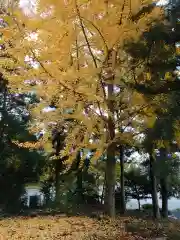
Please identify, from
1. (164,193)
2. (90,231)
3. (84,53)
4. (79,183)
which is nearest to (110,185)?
(90,231)

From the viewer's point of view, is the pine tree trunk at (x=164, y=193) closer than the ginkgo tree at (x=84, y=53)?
No

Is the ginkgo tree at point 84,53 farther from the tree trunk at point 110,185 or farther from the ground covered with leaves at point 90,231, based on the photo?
the ground covered with leaves at point 90,231

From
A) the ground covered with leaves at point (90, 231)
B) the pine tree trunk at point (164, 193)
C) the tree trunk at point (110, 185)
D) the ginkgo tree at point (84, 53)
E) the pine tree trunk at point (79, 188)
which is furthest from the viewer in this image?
the pine tree trunk at point (79, 188)

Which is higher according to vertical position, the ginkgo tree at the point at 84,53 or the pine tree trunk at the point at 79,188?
the ginkgo tree at the point at 84,53

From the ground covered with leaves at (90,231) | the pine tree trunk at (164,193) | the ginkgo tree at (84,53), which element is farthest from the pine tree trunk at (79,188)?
the ginkgo tree at (84,53)

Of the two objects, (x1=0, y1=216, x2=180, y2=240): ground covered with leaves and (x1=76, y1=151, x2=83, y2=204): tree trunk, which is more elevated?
(x1=76, y1=151, x2=83, y2=204): tree trunk

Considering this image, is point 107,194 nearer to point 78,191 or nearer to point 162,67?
point 162,67

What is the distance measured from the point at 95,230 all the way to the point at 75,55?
4.09m

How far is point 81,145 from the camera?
26.5ft

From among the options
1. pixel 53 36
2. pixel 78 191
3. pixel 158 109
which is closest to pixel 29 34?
pixel 53 36

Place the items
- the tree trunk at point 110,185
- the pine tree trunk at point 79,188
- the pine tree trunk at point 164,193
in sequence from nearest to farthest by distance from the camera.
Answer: the tree trunk at point 110,185 → the pine tree trunk at point 164,193 → the pine tree trunk at point 79,188

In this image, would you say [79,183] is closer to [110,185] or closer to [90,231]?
[110,185]

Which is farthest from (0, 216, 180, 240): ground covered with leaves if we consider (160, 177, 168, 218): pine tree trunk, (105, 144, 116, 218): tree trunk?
(160, 177, 168, 218): pine tree trunk

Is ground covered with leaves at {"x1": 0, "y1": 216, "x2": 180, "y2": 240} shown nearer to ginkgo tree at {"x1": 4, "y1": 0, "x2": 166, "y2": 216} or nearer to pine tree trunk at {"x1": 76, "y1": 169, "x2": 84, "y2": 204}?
ginkgo tree at {"x1": 4, "y1": 0, "x2": 166, "y2": 216}
